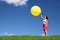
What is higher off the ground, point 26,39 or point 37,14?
point 37,14

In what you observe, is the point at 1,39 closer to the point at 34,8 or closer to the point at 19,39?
the point at 19,39

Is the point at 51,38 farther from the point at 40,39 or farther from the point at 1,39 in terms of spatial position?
the point at 1,39

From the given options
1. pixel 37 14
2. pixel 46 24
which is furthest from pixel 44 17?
pixel 37 14

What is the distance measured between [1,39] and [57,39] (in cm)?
441

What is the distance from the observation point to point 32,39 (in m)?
15.5

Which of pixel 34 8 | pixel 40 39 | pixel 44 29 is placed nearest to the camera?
pixel 40 39

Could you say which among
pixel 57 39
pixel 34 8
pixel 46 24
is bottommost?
pixel 57 39

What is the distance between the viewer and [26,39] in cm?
1548

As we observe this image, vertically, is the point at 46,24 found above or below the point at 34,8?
below

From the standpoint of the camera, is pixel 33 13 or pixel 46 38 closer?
pixel 46 38

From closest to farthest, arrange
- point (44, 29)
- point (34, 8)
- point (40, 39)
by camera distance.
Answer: point (40, 39) < point (34, 8) < point (44, 29)

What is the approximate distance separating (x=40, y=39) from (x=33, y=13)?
161 inches

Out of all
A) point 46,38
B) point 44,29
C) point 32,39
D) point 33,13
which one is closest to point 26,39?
point 32,39

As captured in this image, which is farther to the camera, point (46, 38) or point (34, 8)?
point (34, 8)
